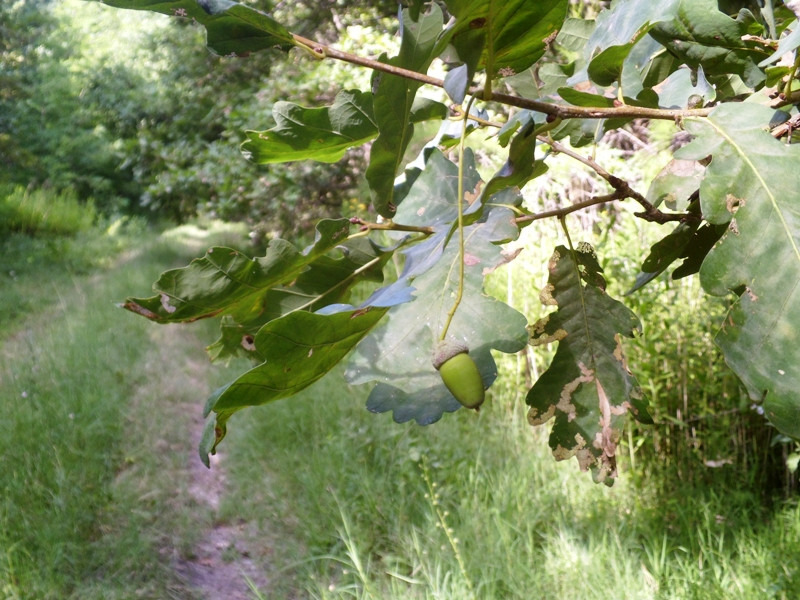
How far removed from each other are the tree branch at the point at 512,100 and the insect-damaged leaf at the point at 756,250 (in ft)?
0.09

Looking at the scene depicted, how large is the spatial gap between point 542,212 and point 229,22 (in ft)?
0.89

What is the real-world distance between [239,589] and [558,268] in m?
2.17

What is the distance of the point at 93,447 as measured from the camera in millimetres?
2918

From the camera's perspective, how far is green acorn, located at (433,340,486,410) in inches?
16.9

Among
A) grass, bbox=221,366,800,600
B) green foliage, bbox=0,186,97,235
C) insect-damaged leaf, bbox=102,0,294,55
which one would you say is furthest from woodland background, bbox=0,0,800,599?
green foliage, bbox=0,186,97,235

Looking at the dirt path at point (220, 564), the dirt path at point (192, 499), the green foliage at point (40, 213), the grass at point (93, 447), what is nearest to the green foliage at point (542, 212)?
the dirt path at point (192, 499)

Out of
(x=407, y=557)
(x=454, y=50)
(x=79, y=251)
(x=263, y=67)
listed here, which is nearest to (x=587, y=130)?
(x=454, y=50)

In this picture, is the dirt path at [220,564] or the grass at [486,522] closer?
the grass at [486,522]

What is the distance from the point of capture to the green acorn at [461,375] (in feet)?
1.41

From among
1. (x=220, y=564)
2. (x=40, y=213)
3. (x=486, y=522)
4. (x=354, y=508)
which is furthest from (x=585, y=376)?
(x=40, y=213)

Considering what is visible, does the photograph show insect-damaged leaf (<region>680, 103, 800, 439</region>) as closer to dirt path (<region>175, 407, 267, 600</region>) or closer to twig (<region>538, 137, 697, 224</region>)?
twig (<region>538, 137, 697, 224</region>)

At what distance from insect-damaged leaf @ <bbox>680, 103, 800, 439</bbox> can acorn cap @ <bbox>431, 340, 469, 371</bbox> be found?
0.51 ft

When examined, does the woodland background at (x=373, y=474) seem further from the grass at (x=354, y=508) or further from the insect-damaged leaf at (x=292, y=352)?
the insect-damaged leaf at (x=292, y=352)

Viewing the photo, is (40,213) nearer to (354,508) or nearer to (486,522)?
(354,508)
